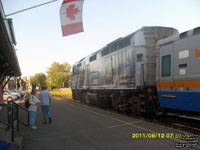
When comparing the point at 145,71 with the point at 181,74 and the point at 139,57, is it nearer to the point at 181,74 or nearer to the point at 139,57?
the point at 139,57

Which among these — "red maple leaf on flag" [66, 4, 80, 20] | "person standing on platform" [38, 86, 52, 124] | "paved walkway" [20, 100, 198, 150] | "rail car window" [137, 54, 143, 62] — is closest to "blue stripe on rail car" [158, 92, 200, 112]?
"paved walkway" [20, 100, 198, 150]

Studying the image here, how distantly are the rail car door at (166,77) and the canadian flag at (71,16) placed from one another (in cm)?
367

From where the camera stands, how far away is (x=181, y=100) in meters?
7.80

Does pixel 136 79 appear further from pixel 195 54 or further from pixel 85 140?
pixel 85 140

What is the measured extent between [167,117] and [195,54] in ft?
15.7

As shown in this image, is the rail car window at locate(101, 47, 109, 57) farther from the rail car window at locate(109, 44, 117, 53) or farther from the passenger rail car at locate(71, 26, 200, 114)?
the rail car window at locate(109, 44, 117, 53)

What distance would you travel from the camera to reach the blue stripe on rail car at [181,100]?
722 cm

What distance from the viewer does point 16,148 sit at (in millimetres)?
5500

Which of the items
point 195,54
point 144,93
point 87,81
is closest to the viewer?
point 195,54

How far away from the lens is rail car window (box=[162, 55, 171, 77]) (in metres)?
8.58

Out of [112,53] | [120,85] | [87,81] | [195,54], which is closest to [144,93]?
[120,85]

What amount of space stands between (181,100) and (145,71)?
2907 millimetres

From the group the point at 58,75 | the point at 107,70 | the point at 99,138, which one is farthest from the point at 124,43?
the point at 58,75

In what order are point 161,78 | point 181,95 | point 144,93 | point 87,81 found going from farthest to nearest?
point 87,81 → point 144,93 → point 161,78 → point 181,95
